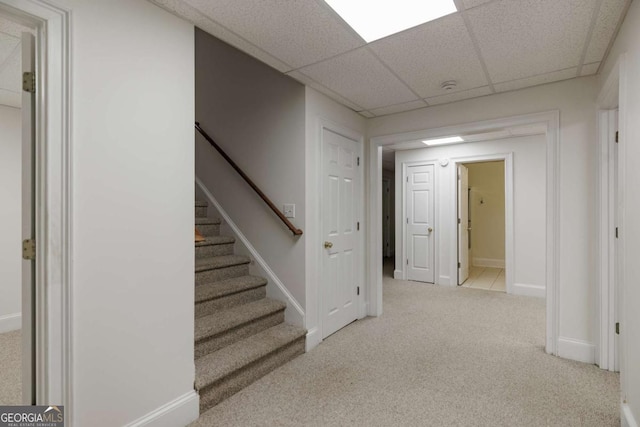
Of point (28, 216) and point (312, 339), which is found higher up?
point (28, 216)

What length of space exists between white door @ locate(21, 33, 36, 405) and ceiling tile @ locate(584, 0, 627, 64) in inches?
110

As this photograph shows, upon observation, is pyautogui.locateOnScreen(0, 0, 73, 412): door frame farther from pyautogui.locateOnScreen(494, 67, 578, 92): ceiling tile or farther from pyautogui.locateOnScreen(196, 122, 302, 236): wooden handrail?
pyautogui.locateOnScreen(494, 67, 578, 92): ceiling tile

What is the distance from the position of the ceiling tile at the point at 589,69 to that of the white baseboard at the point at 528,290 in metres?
3.13

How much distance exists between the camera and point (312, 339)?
292cm

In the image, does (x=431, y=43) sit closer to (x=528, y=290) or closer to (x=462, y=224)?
(x=462, y=224)

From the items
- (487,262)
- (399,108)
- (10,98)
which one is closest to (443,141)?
(399,108)

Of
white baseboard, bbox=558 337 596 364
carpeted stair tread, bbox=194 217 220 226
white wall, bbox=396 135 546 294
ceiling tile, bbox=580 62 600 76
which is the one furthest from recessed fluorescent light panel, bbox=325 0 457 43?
white wall, bbox=396 135 546 294

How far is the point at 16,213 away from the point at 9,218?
8 cm

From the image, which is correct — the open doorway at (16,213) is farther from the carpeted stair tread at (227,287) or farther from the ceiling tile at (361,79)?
the ceiling tile at (361,79)

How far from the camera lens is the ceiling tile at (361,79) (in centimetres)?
239

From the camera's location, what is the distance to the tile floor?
17.1 ft

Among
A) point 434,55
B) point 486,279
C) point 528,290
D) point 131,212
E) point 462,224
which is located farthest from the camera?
point 486,279

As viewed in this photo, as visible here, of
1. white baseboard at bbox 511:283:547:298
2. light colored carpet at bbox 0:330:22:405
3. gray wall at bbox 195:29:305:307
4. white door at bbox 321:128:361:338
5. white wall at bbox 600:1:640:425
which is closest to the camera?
white wall at bbox 600:1:640:425

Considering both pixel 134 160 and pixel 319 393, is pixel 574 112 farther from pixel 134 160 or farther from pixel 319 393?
pixel 134 160
